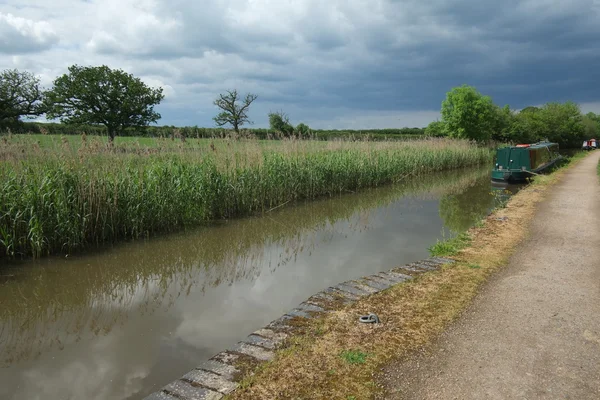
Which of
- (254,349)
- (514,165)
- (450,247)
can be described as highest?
(514,165)

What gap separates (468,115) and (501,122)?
972 cm

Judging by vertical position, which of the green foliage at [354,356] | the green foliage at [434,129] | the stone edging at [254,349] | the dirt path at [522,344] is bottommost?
the stone edging at [254,349]

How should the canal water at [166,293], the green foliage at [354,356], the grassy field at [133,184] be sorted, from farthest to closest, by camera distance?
the grassy field at [133,184]
the canal water at [166,293]
the green foliage at [354,356]

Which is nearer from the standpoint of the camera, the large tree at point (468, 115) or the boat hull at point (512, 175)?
the boat hull at point (512, 175)

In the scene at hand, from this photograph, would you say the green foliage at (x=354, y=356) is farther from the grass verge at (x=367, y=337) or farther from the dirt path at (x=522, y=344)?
the dirt path at (x=522, y=344)

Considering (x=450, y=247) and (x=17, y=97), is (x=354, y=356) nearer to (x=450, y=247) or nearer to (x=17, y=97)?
(x=450, y=247)

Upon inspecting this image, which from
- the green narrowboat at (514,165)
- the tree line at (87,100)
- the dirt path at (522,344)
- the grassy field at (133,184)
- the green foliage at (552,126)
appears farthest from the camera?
the green foliage at (552,126)

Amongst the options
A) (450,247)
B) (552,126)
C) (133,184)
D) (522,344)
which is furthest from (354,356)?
(552,126)

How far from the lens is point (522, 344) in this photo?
12.0ft

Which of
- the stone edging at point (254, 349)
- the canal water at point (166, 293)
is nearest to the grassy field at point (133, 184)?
the canal water at point (166, 293)

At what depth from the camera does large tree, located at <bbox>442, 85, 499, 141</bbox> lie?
35.0m

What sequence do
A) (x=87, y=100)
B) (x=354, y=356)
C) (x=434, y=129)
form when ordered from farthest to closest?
(x=434, y=129)
(x=87, y=100)
(x=354, y=356)

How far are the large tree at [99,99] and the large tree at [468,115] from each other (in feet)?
85.1

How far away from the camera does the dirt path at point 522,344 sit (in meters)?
3.04
